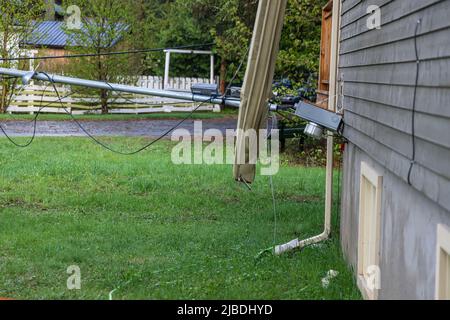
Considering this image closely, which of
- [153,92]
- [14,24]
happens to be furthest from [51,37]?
[153,92]

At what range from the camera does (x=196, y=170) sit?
1709 centimetres

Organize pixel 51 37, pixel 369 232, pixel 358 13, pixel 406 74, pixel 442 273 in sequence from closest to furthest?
1. pixel 442 273
2. pixel 406 74
3. pixel 369 232
4. pixel 358 13
5. pixel 51 37

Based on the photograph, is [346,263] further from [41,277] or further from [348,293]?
[41,277]

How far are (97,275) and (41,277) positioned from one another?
611 millimetres

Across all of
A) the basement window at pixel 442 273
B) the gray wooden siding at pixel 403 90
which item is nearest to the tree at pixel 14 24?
the gray wooden siding at pixel 403 90

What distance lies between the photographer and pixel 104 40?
30.6 metres

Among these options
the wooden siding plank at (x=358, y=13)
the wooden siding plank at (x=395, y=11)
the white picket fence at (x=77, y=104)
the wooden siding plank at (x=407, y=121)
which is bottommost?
the white picket fence at (x=77, y=104)

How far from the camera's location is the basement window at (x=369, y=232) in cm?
652

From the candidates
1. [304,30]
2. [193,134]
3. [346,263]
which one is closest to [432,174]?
[346,263]

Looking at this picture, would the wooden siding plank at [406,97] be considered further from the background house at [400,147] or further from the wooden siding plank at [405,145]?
the wooden siding plank at [405,145]

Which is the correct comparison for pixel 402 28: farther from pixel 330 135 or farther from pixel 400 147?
pixel 330 135

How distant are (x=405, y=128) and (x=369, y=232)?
7.55ft

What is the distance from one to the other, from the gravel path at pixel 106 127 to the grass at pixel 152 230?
15.6 feet

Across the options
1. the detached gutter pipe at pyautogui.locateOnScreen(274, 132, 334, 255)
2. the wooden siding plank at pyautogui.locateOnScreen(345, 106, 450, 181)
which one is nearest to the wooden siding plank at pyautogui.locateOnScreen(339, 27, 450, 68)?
the wooden siding plank at pyautogui.locateOnScreen(345, 106, 450, 181)
